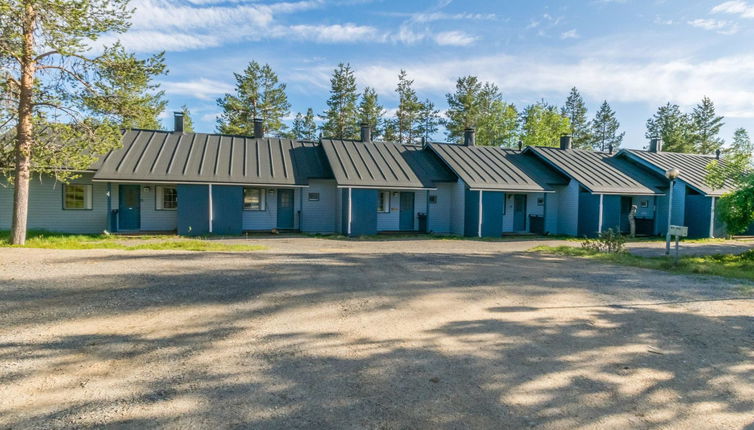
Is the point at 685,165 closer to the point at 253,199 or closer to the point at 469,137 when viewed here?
the point at 469,137

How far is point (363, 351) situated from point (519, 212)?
1901 centimetres

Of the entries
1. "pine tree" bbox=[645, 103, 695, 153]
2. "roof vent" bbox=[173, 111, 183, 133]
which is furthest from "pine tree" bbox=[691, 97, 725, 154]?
"roof vent" bbox=[173, 111, 183, 133]

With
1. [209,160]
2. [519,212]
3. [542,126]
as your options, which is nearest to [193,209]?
[209,160]

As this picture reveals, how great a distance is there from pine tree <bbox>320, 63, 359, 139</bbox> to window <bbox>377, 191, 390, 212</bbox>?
A: 2273 cm

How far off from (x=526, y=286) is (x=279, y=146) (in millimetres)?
16227

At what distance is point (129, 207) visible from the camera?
17.2m

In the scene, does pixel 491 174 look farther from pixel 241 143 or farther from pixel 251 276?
pixel 251 276

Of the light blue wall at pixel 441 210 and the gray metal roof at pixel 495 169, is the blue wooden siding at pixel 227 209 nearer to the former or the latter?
the light blue wall at pixel 441 210

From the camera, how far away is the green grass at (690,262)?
10148 mm

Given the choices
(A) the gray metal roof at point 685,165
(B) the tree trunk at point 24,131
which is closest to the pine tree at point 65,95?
(B) the tree trunk at point 24,131

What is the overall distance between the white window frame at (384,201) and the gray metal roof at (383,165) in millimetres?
1049

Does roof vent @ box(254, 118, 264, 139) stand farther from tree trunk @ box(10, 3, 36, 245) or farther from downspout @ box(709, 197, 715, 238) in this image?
downspout @ box(709, 197, 715, 238)

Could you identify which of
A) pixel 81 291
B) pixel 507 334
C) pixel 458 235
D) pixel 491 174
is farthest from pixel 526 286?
pixel 491 174

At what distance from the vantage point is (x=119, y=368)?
3.83 meters
